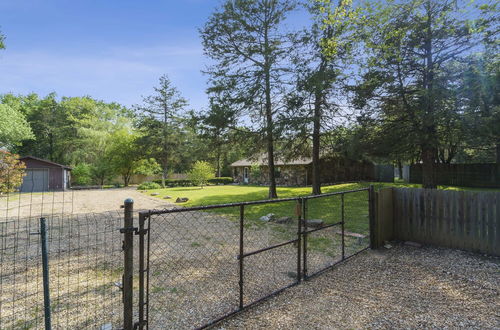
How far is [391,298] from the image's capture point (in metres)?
3.35

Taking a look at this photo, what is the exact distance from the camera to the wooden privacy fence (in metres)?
4.91

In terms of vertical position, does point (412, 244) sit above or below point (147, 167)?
below

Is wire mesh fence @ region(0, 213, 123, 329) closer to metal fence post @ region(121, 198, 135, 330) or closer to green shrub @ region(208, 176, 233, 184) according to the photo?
metal fence post @ region(121, 198, 135, 330)

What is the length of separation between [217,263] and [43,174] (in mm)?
24878

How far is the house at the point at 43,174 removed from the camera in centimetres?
2205

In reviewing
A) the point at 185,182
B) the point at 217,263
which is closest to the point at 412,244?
the point at 217,263

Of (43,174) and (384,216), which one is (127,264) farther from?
(43,174)

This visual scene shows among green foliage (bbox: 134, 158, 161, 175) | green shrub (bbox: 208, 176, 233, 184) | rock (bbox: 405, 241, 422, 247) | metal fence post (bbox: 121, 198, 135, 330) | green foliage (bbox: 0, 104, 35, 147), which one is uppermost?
green foliage (bbox: 0, 104, 35, 147)

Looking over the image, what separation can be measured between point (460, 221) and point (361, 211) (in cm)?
471

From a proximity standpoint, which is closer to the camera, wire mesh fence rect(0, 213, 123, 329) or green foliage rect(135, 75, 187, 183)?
wire mesh fence rect(0, 213, 123, 329)

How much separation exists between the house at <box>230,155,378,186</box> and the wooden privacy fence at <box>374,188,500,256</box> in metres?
14.3

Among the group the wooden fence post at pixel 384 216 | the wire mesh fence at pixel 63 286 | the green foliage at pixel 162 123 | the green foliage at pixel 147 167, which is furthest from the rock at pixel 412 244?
the green foliage at pixel 147 167

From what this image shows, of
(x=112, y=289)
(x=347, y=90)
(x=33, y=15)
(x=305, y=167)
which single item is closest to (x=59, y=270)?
(x=112, y=289)

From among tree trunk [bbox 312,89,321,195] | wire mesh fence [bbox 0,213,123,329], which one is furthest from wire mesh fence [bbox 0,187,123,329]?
tree trunk [bbox 312,89,321,195]
